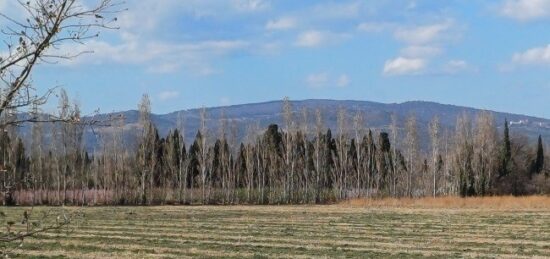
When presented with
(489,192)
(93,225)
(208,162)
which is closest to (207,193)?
(208,162)

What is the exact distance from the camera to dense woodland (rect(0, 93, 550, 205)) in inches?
3305

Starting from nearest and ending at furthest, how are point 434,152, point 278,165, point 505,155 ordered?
point 278,165, point 434,152, point 505,155

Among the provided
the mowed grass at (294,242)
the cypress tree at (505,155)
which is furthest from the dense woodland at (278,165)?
the mowed grass at (294,242)

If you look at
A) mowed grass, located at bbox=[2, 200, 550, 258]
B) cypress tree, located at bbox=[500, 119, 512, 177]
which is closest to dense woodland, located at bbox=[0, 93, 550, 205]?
cypress tree, located at bbox=[500, 119, 512, 177]

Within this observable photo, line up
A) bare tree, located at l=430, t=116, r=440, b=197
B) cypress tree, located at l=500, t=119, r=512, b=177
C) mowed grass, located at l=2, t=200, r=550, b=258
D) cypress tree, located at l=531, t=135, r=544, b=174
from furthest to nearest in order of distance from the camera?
cypress tree, located at l=531, t=135, r=544, b=174 < cypress tree, located at l=500, t=119, r=512, b=177 < bare tree, located at l=430, t=116, r=440, b=197 < mowed grass, located at l=2, t=200, r=550, b=258

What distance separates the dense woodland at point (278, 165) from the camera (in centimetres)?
8394

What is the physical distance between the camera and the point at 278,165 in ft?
314

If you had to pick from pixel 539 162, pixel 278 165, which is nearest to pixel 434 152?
pixel 539 162

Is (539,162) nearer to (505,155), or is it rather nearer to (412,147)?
(505,155)

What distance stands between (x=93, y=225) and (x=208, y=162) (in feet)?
190

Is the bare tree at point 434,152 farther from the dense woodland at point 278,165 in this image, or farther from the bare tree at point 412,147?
the bare tree at point 412,147

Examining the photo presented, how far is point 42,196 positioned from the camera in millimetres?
78938

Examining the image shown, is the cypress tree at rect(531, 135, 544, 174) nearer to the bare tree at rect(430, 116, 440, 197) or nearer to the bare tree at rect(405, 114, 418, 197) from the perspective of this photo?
the bare tree at rect(430, 116, 440, 197)

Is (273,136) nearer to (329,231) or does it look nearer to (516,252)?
(329,231)
